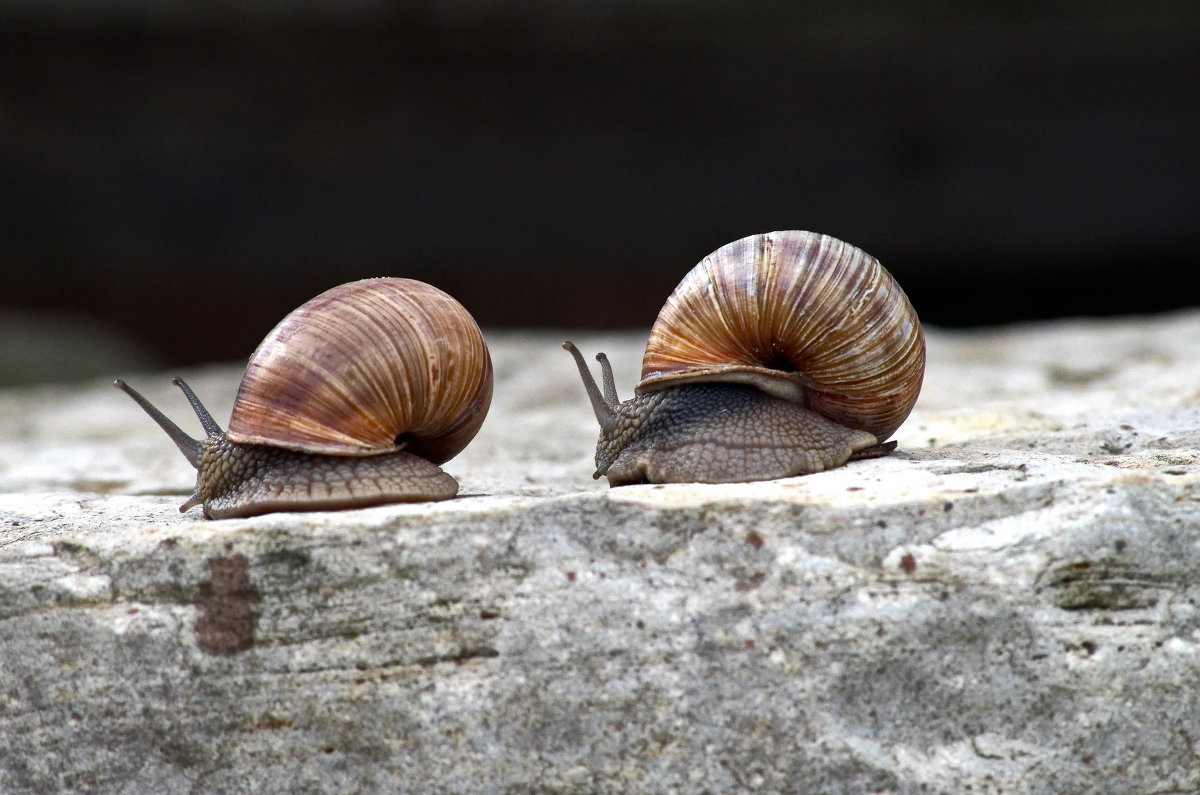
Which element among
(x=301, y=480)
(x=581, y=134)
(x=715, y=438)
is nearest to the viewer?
(x=301, y=480)

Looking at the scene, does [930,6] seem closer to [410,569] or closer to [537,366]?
[537,366]

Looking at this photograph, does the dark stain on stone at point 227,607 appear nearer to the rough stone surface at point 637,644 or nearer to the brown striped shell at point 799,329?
the rough stone surface at point 637,644

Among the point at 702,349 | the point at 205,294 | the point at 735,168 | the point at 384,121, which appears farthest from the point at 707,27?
the point at 702,349

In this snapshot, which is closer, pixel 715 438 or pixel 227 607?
pixel 227 607

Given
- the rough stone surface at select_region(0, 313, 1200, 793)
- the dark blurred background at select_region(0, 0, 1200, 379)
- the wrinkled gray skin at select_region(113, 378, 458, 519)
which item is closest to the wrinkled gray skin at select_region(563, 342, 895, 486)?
the rough stone surface at select_region(0, 313, 1200, 793)

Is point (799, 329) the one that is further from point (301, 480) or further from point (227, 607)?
point (227, 607)

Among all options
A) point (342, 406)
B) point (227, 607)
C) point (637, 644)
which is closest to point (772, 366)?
point (637, 644)
